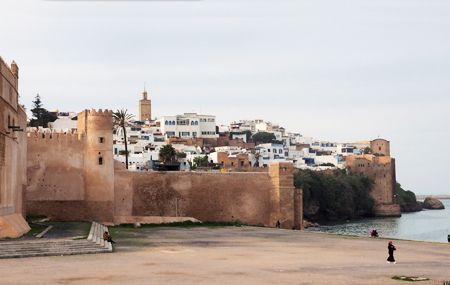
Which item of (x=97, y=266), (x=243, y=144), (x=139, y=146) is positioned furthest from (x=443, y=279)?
(x=243, y=144)

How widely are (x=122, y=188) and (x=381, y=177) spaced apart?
45148 millimetres

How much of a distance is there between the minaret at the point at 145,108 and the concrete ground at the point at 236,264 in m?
84.1

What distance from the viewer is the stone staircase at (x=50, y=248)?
639 inches

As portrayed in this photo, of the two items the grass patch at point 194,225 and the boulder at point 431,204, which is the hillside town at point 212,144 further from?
the grass patch at point 194,225

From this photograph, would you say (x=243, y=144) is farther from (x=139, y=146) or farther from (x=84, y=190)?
(x=84, y=190)

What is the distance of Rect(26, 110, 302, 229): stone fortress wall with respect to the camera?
96.4 feet

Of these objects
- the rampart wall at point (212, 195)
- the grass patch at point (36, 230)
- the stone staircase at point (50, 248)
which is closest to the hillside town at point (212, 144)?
the rampart wall at point (212, 195)

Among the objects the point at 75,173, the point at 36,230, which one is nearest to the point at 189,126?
the point at 75,173

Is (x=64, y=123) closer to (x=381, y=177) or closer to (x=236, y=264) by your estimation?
(x=381, y=177)

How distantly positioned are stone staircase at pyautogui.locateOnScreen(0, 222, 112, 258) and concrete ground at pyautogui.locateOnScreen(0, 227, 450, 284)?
504mm

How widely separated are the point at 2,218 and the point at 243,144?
70.3 metres

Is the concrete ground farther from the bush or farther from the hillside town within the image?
the bush

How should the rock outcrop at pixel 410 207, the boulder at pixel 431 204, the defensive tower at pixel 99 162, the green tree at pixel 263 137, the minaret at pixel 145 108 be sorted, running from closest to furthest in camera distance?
the defensive tower at pixel 99 162, the rock outcrop at pixel 410 207, the boulder at pixel 431 204, the green tree at pixel 263 137, the minaret at pixel 145 108

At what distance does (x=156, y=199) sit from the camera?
32.4 metres
